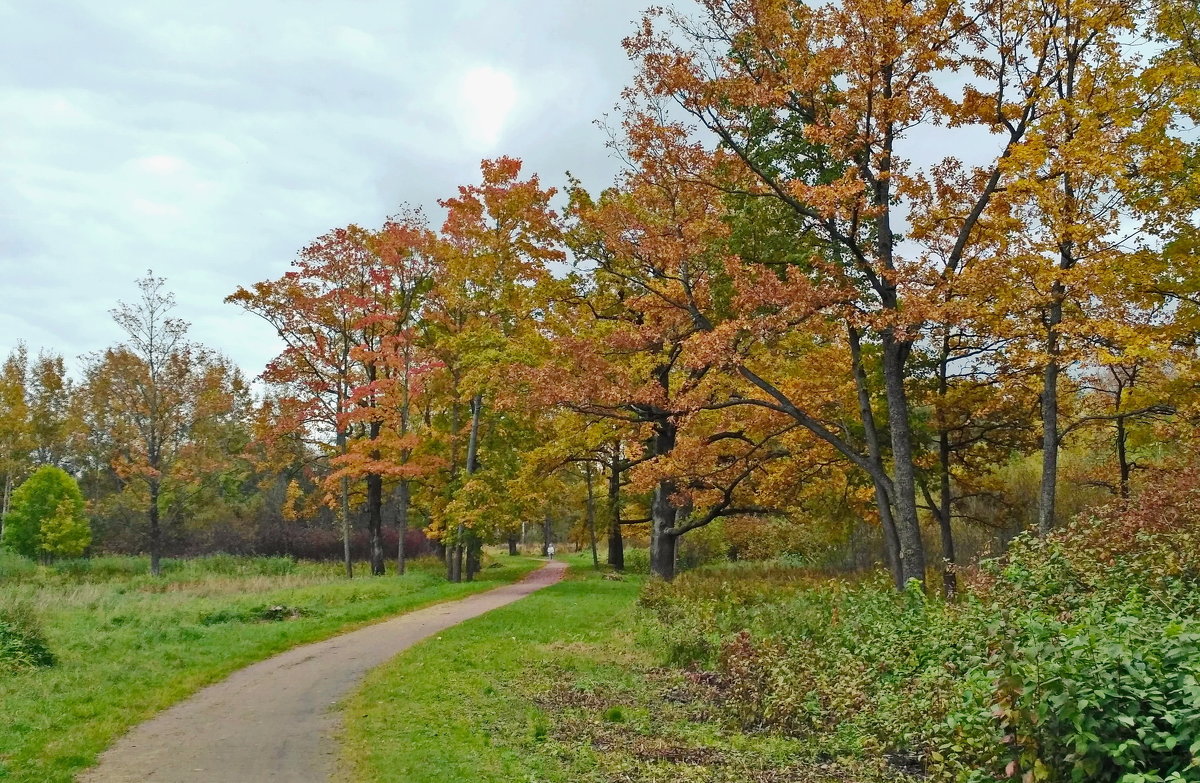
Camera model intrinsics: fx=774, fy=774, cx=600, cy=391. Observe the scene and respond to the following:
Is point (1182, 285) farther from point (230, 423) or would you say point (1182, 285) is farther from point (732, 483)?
point (230, 423)

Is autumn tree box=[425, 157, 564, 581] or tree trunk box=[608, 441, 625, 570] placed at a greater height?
autumn tree box=[425, 157, 564, 581]

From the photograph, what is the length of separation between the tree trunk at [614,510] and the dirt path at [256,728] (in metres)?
14.3

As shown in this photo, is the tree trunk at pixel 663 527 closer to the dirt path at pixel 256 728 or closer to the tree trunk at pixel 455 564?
the tree trunk at pixel 455 564

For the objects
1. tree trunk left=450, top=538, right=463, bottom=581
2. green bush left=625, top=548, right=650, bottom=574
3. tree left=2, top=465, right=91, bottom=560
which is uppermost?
tree left=2, top=465, right=91, bottom=560

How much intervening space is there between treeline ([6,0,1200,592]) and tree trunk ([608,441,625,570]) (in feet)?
3.11

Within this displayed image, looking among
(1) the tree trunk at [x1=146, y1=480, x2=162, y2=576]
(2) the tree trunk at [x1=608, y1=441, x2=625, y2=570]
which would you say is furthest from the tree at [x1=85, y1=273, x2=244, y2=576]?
(2) the tree trunk at [x1=608, y1=441, x2=625, y2=570]

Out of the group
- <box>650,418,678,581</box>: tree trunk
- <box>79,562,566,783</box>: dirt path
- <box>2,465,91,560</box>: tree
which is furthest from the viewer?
<box>2,465,91,560</box>: tree

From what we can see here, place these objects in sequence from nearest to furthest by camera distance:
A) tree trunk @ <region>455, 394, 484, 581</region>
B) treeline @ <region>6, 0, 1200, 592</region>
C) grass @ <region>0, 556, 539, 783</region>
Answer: grass @ <region>0, 556, 539, 783</region>
treeline @ <region>6, 0, 1200, 592</region>
tree trunk @ <region>455, 394, 484, 581</region>

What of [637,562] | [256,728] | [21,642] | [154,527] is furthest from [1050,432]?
[154,527]

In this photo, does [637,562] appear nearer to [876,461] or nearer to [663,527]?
[663,527]

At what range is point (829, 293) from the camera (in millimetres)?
13305

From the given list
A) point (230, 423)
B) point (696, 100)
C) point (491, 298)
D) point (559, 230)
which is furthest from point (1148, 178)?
point (230, 423)

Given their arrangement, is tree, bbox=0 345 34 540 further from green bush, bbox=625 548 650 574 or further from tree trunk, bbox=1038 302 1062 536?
tree trunk, bbox=1038 302 1062 536

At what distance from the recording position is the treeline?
509 inches
